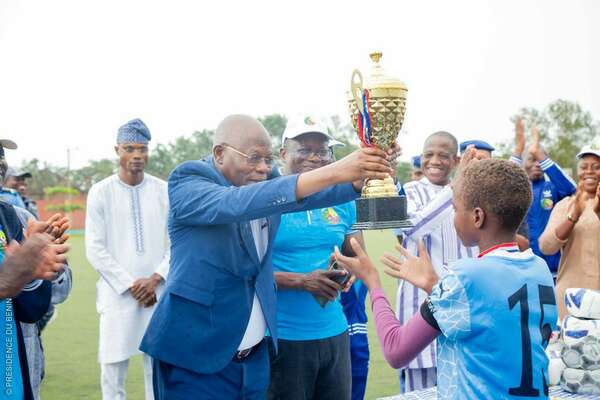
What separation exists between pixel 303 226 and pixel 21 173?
20.9 ft

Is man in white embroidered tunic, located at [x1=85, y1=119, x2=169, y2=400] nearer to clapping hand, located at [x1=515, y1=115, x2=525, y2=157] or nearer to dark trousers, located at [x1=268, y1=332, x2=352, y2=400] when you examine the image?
dark trousers, located at [x1=268, y1=332, x2=352, y2=400]

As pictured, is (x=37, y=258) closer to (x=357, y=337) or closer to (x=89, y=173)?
(x=357, y=337)

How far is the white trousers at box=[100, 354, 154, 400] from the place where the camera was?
18.1 ft

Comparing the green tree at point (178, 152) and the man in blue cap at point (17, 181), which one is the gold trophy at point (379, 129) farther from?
the green tree at point (178, 152)

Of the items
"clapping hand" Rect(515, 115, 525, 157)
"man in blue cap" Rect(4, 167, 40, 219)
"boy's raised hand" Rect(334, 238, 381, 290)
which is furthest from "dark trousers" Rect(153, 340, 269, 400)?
"man in blue cap" Rect(4, 167, 40, 219)

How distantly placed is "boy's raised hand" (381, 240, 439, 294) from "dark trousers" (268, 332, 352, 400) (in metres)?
1.51

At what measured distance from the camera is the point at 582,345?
4062 millimetres

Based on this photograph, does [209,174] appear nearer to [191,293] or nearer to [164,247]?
[191,293]

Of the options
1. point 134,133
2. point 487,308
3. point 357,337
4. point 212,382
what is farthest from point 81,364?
point 487,308

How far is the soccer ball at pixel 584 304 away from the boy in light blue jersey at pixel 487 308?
1.76m

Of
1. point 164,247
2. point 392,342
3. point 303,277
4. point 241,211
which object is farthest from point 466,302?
point 164,247

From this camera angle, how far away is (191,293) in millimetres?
3154

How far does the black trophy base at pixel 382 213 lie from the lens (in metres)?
3.13

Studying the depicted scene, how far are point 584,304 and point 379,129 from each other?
192cm
